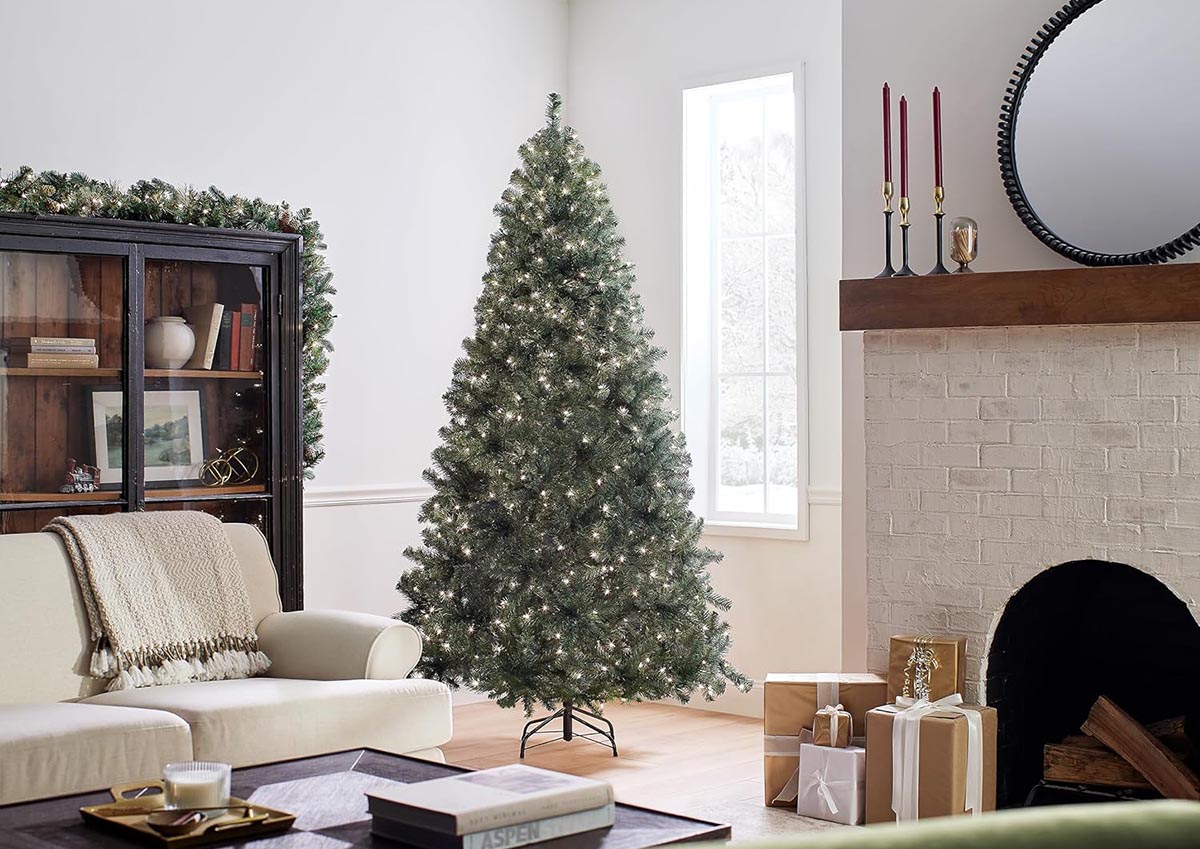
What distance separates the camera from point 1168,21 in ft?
11.8

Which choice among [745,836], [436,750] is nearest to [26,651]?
[436,750]

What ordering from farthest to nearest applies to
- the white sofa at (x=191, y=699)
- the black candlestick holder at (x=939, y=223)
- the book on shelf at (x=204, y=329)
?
1. the book on shelf at (x=204, y=329)
2. the black candlestick holder at (x=939, y=223)
3. the white sofa at (x=191, y=699)

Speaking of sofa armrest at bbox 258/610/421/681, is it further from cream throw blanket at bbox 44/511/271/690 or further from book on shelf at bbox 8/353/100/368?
book on shelf at bbox 8/353/100/368

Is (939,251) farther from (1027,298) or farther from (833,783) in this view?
(833,783)

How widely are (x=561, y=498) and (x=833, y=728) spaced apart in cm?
122

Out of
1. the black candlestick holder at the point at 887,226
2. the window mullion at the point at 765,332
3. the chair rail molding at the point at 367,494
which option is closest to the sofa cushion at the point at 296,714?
the chair rail molding at the point at 367,494

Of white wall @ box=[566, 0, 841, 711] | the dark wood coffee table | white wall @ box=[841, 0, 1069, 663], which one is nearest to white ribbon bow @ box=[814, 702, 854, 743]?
white wall @ box=[841, 0, 1069, 663]

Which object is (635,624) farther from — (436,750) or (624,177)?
(624,177)

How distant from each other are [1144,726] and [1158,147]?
1.56 meters

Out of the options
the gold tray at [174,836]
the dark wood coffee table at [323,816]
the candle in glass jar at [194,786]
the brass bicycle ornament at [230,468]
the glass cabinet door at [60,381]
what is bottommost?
Result: the dark wood coffee table at [323,816]

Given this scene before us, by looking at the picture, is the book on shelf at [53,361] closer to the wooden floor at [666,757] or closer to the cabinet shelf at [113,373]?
the cabinet shelf at [113,373]

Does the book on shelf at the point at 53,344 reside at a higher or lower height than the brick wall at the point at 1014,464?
higher

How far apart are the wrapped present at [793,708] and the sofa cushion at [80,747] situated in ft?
5.50

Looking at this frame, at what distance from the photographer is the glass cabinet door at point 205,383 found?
4262mm
